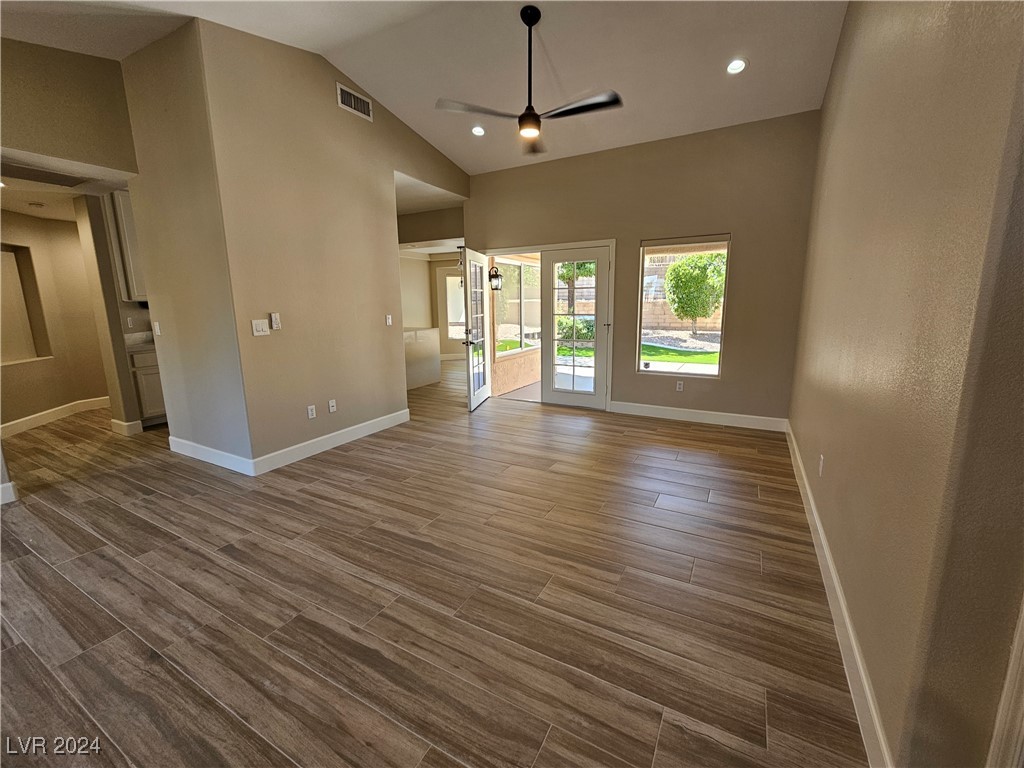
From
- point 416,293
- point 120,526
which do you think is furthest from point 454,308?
point 120,526

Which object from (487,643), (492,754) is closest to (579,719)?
(492,754)

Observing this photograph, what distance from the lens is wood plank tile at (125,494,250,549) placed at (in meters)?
2.54

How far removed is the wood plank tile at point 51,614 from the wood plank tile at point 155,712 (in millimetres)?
111

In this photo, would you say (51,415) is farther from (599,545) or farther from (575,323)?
(599,545)

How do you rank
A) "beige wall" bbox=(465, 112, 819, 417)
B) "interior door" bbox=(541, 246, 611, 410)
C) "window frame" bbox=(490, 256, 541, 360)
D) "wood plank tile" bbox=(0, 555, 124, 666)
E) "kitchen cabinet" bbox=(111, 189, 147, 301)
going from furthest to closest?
"window frame" bbox=(490, 256, 541, 360)
"interior door" bbox=(541, 246, 611, 410)
"kitchen cabinet" bbox=(111, 189, 147, 301)
"beige wall" bbox=(465, 112, 819, 417)
"wood plank tile" bbox=(0, 555, 124, 666)

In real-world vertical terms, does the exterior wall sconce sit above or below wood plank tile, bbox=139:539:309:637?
above

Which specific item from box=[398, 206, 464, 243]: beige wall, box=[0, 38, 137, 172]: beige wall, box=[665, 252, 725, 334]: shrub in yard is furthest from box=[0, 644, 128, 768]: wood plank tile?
box=[398, 206, 464, 243]: beige wall

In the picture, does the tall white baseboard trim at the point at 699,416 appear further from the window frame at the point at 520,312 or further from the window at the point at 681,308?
the window frame at the point at 520,312

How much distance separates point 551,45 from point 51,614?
4751 millimetres

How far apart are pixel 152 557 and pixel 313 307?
89.7 inches

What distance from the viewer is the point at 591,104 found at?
9.50 ft

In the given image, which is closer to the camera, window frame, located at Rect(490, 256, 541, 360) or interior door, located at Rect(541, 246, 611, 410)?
interior door, located at Rect(541, 246, 611, 410)

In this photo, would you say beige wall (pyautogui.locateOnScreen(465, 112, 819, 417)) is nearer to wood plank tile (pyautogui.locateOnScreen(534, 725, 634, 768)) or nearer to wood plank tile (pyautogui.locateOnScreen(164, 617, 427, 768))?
wood plank tile (pyautogui.locateOnScreen(534, 725, 634, 768))

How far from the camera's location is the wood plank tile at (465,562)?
209cm
